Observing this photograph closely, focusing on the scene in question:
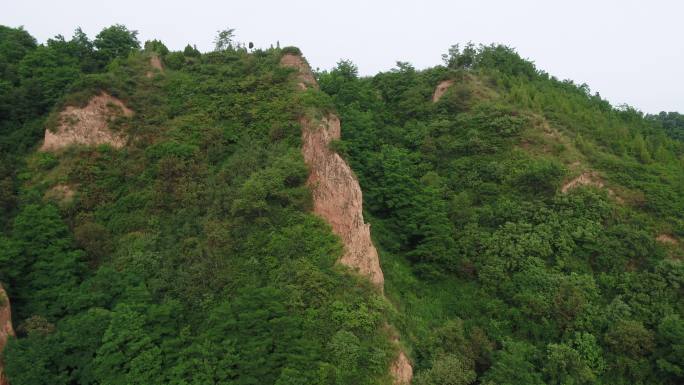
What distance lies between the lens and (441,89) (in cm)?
3519

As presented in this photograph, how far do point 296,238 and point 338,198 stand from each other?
10.9 ft

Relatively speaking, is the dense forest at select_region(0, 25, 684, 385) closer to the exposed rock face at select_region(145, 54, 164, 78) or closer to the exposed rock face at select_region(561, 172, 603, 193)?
the exposed rock face at select_region(561, 172, 603, 193)

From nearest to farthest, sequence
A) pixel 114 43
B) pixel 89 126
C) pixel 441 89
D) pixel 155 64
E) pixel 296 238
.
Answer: pixel 296 238 < pixel 89 126 < pixel 155 64 < pixel 114 43 < pixel 441 89

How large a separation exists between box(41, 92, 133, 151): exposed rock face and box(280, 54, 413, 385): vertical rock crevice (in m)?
11.5

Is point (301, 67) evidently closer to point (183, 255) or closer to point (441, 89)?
point (441, 89)

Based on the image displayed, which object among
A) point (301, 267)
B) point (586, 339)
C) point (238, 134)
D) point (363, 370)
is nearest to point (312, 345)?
point (363, 370)

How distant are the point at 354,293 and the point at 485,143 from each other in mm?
16147

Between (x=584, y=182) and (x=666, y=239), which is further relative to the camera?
(x=584, y=182)

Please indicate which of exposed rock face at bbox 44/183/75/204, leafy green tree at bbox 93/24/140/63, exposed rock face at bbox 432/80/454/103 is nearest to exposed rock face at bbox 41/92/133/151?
exposed rock face at bbox 44/183/75/204

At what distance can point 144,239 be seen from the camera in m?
19.3

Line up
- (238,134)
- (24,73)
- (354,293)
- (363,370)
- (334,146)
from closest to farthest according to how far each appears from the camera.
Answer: (363,370) < (354,293) < (334,146) < (238,134) < (24,73)

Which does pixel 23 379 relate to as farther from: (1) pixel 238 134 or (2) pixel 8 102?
(2) pixel 8 102

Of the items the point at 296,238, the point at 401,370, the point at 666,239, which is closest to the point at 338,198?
the point at 296,238

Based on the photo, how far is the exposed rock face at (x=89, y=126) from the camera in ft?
75.3
